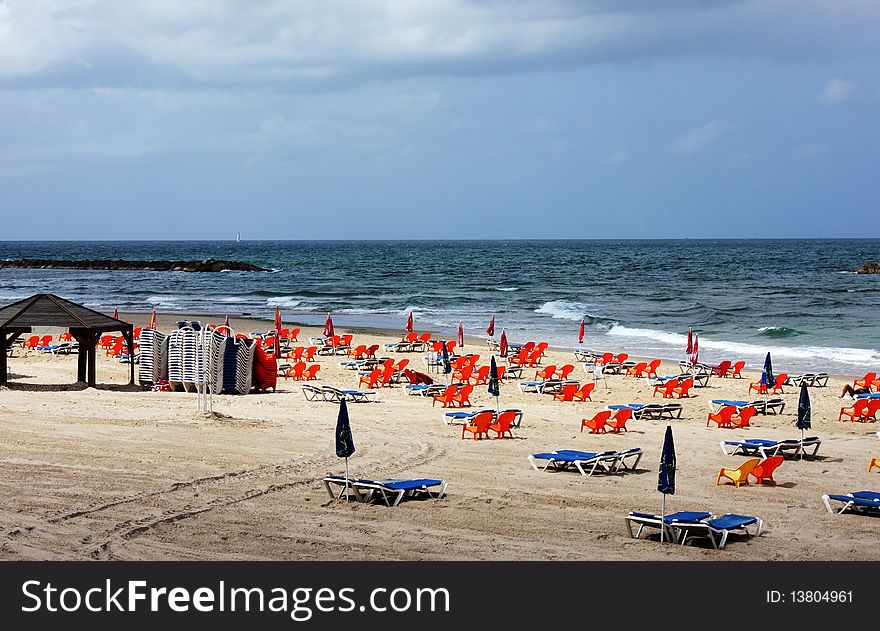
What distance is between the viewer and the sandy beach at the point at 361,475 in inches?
370

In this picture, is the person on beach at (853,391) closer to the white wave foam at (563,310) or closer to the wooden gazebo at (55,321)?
the wooden gazebo at (55,321)

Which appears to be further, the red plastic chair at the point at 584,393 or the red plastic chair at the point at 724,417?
the red plastic chair at the point at 584,393

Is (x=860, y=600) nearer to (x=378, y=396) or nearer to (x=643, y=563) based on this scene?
(x=643, y=563)

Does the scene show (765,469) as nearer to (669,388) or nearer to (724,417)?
(724,417)

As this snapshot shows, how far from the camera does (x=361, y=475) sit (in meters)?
12.4

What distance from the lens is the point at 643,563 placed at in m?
8.80

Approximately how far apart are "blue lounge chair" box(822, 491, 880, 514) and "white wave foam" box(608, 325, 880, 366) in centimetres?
1625

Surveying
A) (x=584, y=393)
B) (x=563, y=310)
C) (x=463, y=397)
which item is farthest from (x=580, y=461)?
(x=563, y=310)

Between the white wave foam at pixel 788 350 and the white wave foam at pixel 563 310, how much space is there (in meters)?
7.83

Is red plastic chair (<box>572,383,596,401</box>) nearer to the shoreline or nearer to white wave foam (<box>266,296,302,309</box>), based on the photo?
the shoreline

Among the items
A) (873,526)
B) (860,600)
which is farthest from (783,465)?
(860,600)

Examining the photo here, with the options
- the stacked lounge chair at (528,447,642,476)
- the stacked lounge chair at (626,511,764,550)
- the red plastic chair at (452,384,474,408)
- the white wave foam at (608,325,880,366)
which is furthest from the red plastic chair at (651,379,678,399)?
the stacked lounge chair at (626,511,764,550)

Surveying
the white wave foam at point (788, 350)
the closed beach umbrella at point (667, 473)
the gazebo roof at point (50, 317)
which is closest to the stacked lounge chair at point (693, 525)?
the closed beach umbrella at point (667, 473)

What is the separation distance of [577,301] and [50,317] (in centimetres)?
3359
